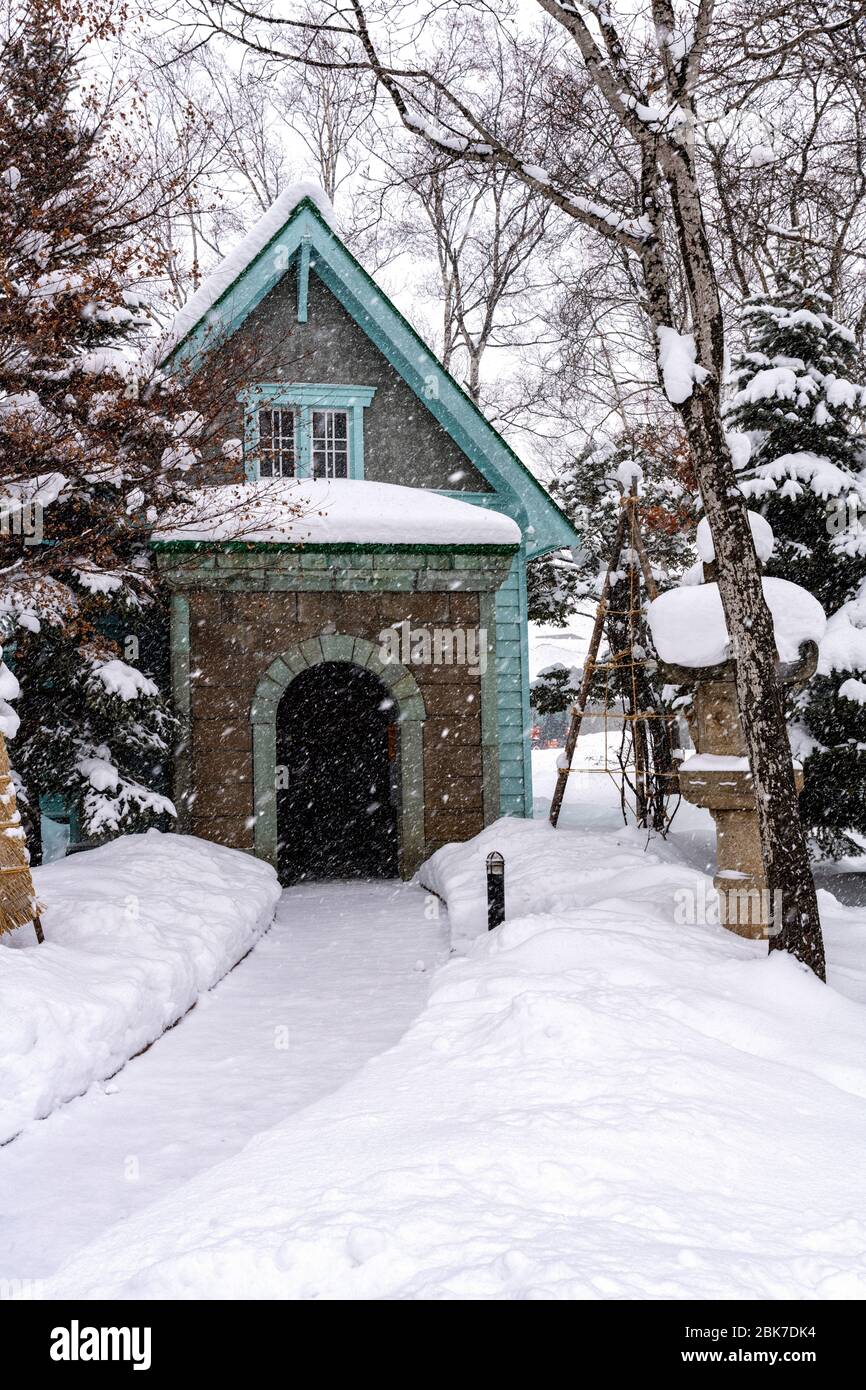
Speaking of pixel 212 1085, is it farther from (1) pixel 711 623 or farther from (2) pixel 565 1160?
(1) pixel 711 623

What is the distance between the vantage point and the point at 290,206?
42.7 feet

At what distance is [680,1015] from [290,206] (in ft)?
38.2

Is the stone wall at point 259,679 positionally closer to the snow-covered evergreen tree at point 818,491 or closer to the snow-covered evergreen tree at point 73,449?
the snow-covered evergreen tree at point 73,449

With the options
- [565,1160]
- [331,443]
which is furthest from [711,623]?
[331,443]

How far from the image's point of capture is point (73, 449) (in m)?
8.51

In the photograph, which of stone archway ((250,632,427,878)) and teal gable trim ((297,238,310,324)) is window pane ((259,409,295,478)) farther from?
stone archway ((250,632,427,878))

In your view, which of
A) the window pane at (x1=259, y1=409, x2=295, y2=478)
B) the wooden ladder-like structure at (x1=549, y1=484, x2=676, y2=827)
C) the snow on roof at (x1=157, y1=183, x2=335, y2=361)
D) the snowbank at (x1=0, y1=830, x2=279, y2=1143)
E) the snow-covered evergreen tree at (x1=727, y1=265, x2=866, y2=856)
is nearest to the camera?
the snowbank at (x1=0, y1=830, x2=279, y2=1143)

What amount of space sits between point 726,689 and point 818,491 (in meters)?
5.57

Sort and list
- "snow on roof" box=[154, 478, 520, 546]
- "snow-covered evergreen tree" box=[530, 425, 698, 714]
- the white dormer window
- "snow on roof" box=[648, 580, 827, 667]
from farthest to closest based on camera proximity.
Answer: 1. "snow-covered evergreen tree" box=[530, 425, 698, 714]
2. the white dormer window
3. "snow on roof" box=[154, 478, 520, 546]
4. "snow on roof" box=[648, 580, 827, 667]

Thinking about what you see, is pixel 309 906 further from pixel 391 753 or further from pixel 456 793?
pixel 391 753

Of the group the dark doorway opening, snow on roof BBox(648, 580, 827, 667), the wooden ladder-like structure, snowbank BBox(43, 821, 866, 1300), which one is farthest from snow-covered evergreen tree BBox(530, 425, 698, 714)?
snowbank BBox(43, 821, 866, 1300)

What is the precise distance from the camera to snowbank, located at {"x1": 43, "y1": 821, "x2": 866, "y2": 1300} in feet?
9.02

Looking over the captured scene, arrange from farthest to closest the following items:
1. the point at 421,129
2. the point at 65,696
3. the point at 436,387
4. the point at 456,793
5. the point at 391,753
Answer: the point at 391,753, the point at 436,387, the point at 456,793, the point at 65,696, the point at 421,129
